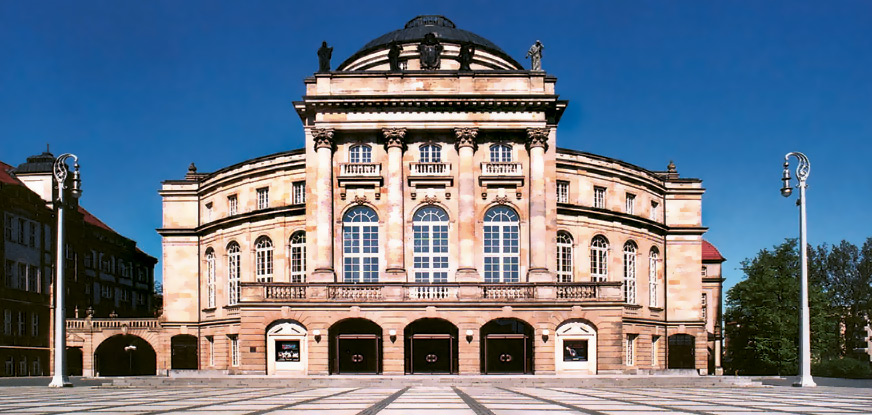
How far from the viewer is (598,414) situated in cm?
1816

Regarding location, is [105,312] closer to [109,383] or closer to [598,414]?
[109,383]

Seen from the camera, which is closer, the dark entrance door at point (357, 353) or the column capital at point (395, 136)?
the dark entrance door at point (357, 353)

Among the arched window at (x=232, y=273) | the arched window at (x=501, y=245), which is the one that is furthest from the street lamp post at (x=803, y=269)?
the arched window at (x=232, y=273)

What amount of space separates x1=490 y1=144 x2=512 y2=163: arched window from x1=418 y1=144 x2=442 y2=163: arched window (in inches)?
137

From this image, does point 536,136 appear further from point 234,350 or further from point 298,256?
point 234,350

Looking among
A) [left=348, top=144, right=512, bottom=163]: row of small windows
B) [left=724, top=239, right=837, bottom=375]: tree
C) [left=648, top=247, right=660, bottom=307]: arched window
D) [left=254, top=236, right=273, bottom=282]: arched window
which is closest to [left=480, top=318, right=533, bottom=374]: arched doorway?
[left=348, top=144, right=512, bottom=163]: row of small windows

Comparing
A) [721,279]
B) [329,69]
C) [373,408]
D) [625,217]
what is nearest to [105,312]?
[329,69]

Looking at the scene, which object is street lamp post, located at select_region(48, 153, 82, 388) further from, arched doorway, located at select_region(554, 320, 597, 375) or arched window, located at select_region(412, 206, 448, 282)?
arched doorway, located at select_region(554, 320, 597, 375)

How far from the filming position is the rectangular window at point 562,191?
66562mm

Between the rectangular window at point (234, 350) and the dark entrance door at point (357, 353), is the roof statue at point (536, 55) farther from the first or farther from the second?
the rectangular window at point (234, 350)

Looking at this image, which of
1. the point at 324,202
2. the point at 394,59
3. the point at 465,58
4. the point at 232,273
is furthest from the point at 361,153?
the point at 232,273

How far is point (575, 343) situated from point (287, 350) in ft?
55.0

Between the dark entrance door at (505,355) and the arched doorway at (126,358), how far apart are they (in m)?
38.3

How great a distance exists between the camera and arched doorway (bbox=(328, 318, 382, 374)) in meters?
53.2
